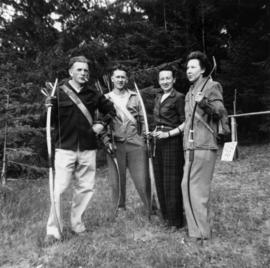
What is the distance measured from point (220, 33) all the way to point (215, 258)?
1262cm

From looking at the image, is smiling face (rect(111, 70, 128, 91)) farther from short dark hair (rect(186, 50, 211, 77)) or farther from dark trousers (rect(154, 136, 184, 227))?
short dark hair (rect(186, 50, 211, 77))

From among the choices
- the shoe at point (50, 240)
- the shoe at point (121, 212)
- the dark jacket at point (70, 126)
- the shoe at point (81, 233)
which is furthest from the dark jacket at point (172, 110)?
the shoe at point (50, 240)

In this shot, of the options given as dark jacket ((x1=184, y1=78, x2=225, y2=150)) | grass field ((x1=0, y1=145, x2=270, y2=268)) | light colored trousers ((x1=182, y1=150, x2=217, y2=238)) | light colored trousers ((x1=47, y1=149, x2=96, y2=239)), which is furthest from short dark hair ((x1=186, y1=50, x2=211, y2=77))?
grass field ((x1=0, y1=145, x2=270, y2=268))

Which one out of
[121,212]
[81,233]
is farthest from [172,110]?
[81,233]

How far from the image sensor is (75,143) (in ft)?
11.1

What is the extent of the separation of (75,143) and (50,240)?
42.5 inches

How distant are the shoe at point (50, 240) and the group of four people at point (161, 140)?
0.4 inches

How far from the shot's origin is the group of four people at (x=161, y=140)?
3133 mm

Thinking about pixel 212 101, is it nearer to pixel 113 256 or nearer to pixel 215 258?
pixel 215 258

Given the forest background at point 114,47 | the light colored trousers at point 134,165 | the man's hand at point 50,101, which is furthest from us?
the forest background at point 114,47

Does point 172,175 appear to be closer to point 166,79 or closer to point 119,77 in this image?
point 166,79

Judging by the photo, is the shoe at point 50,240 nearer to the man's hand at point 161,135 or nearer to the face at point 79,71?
the man's hand at point 161,135

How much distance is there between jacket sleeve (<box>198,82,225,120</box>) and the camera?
300 centimetres

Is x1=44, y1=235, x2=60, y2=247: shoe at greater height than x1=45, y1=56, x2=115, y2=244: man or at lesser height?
lesser
